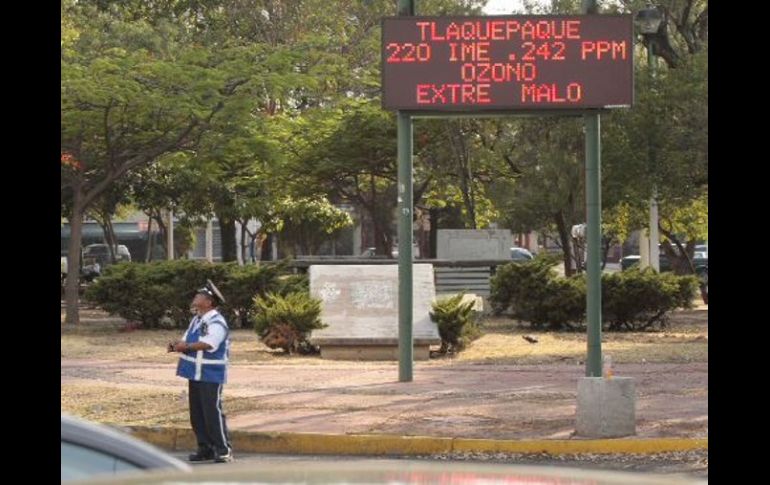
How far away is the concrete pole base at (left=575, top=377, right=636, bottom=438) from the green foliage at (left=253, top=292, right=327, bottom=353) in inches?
368

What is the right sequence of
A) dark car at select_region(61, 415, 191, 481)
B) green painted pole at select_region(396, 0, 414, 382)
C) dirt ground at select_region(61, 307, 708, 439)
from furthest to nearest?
green painted pole at select_region(396, 0, 414, 382), dirt ground at select_region(61, 307, 708, 439), dark car at select_region(61, 415, 191, 481)

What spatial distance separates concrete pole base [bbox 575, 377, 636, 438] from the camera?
1438cm

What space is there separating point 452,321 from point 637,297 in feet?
19.5

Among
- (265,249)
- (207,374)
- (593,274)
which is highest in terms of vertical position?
(265,249)

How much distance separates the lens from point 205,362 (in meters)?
13.1

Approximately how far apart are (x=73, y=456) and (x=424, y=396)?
13450 mm

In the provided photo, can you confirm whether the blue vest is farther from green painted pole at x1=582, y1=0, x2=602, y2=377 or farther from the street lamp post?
the street lamp post

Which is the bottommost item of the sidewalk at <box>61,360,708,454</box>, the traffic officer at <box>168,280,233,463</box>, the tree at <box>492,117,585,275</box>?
the sidewalk at <box>61,360,708,454</box>

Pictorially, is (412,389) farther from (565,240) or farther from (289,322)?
(565,240)

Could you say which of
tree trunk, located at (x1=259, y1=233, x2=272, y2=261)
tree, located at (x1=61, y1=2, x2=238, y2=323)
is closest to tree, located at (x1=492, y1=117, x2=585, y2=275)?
tree, located at (x1=61, y1=2, x2=238, y2=323)

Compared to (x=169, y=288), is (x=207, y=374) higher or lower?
lower

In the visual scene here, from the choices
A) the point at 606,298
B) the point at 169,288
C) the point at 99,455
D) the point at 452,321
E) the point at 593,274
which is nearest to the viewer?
the point at 99,455

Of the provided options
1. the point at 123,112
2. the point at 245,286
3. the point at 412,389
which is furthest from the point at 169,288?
the point at 412,389
